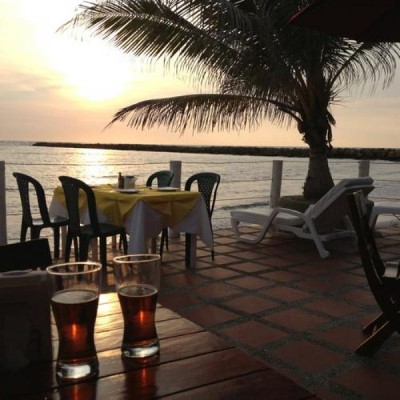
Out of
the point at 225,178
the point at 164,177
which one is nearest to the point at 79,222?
the point at 164,177

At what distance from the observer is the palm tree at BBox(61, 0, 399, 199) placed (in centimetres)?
566

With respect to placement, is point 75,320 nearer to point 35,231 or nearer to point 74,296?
point 74,296

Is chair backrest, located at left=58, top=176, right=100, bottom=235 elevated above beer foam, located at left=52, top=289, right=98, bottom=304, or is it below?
below

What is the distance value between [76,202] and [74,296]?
326 cm

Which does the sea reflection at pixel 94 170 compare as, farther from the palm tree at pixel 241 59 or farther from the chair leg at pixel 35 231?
the palm tree at pixel 241 59

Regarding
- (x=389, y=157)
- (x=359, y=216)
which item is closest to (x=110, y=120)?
(x=359, y=216)

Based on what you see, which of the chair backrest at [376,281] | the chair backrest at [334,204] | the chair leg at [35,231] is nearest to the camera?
the chair backrest at [376,281]

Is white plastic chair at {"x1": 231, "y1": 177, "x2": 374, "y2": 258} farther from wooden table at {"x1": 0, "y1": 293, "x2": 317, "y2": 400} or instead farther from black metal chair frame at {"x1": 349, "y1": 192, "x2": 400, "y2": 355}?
wooden table at {"x1": 0, "y1": 293, "x2": 317, "y2": 400}

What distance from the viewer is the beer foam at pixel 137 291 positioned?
101cm

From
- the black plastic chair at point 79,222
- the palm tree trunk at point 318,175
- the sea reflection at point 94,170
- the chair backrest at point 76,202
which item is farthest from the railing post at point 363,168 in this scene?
the chair backrest at point 76,202

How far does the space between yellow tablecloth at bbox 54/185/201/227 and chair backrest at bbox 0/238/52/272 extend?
247cm

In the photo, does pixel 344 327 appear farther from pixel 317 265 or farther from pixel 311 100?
pixel 311 100

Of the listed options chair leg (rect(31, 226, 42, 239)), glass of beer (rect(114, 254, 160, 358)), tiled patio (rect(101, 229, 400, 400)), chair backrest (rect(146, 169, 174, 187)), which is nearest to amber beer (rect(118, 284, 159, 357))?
glass of beer (rect(114, 254, 160, 358))

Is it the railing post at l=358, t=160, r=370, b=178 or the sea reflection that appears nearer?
the railing post at l=358, t=160, r=370, b=178
